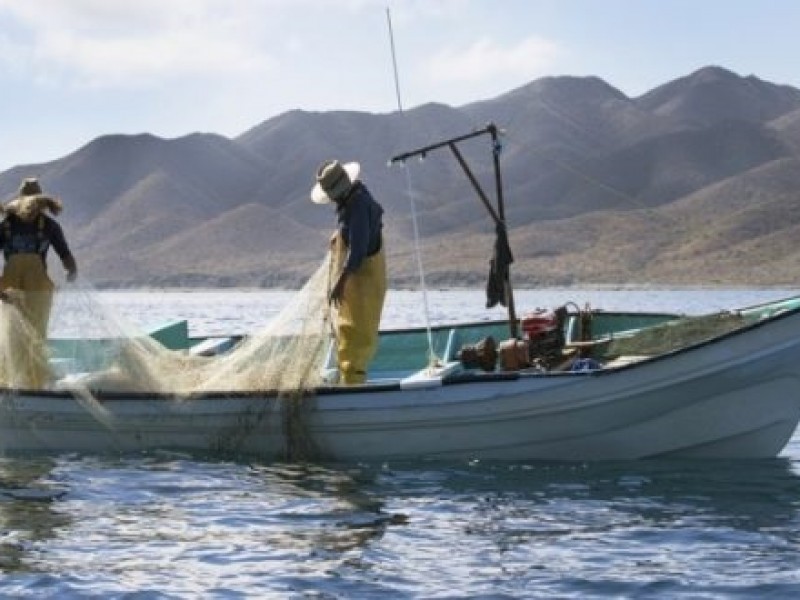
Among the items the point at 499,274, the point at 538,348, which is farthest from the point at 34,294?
the point at 538,348

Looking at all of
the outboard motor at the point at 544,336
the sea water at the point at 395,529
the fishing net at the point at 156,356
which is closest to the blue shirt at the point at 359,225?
the fishing net at the point at 156,356

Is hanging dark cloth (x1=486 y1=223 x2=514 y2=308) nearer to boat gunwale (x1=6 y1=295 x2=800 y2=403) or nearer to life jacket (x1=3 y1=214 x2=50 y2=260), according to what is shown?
boat gunwale (x1=6 y1=295 x2=800 y2=403)

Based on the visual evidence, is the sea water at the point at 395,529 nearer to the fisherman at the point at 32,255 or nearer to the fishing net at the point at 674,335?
the fishing net at the point at 674,335

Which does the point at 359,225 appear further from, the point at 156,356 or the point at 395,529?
the point at 395,529

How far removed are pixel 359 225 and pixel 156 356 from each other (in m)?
2.38

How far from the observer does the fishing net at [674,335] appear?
38.7 ft

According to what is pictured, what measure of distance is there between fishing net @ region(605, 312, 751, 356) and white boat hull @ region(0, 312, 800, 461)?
1.23 meters

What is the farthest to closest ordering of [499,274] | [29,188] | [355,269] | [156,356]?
[499,274]
[29,188]
[156,356]
[355,269]

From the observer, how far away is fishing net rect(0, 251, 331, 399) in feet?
36.4

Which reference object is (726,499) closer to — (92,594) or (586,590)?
(586,590)

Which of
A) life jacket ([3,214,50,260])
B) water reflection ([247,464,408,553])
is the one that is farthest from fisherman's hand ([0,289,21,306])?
water reflection ([247,464,408,553])

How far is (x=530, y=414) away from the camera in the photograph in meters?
10.5

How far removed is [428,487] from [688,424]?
2.31 m

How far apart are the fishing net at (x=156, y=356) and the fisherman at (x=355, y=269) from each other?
0.75 ft
